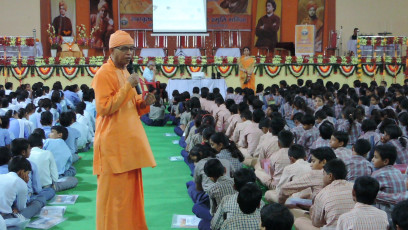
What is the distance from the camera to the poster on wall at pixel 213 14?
18.6m

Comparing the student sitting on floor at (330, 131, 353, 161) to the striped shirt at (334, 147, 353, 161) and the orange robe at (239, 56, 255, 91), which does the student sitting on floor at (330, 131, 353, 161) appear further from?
the orange robe at (239, 56, 255, 91)

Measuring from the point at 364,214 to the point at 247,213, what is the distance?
2.50ft

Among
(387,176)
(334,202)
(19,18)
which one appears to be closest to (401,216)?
(334,202)

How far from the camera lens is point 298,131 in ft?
23.1

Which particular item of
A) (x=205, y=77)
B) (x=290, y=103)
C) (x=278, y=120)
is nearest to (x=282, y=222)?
(x=278, y=120)

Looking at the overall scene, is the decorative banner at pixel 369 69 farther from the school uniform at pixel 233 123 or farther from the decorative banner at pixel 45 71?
the decorative banner at pixel 45 71

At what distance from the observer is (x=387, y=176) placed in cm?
442

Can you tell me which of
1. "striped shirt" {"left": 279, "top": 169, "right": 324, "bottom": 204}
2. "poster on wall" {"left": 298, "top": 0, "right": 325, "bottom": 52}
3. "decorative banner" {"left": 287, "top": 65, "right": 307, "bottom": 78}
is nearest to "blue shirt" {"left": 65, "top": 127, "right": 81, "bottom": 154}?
"striped shirt" {"left": 279, "top": 169, "right": 324, "bottom": 204}

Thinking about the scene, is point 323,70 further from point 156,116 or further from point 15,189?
point 15,189

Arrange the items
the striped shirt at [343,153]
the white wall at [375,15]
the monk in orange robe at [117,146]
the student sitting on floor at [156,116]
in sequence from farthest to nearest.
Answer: the white wall at [375,15] < the student sitting on floor at [156,116] < the striped shirt at [343,153] < the monk in orange robe at [117,146]

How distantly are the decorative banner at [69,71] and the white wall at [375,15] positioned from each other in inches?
374

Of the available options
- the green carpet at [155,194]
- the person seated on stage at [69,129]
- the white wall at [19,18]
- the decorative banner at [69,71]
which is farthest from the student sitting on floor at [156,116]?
the white wall at [19,18]

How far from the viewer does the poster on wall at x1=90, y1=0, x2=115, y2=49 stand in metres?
18.4

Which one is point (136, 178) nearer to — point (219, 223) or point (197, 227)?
point (219, 223)
